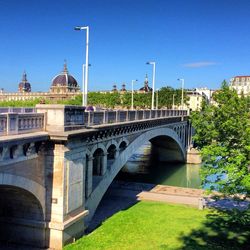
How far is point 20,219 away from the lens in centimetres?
1855

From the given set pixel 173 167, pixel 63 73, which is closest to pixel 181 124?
pixel 173 167

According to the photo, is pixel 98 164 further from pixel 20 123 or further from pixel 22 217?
pixel 20 123

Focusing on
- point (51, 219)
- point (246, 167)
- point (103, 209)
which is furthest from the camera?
point (103, 209)

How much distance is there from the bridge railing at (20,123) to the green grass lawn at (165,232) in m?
6.24

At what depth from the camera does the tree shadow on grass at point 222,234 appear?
1992 centimetres

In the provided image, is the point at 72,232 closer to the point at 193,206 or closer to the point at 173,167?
the point at 193,206

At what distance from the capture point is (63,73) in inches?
7141

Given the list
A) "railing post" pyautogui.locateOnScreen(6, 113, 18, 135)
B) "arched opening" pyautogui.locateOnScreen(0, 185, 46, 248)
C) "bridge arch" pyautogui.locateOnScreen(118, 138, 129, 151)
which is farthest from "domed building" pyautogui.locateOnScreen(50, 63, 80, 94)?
"railing post" pyautogui.locateOnScreen(6, 113, 18, 135)

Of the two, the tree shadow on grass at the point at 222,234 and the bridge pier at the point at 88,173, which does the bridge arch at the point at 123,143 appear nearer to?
the bridge pier at the point at 88,173

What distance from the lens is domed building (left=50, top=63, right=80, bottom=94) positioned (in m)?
174

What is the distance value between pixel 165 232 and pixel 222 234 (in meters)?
3.41

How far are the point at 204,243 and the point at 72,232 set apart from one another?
7375mm

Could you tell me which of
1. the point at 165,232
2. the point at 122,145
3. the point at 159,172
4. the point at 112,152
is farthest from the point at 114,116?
the point at 159,172

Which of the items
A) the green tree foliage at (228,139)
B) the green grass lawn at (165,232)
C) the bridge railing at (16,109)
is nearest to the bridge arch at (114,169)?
the green grass lawn at (165,232)
